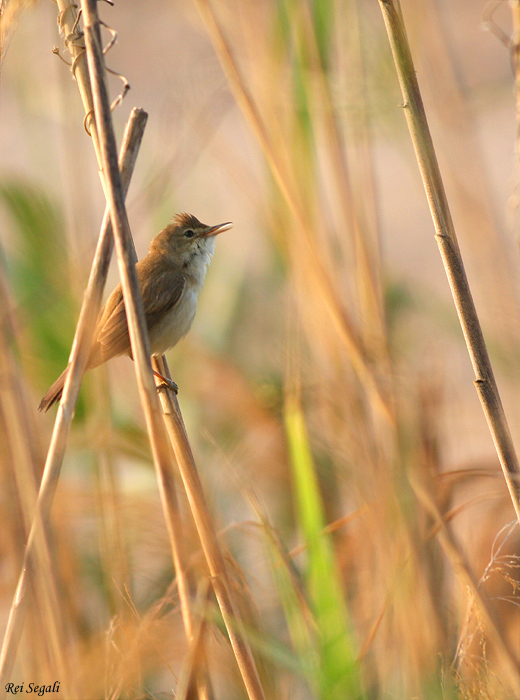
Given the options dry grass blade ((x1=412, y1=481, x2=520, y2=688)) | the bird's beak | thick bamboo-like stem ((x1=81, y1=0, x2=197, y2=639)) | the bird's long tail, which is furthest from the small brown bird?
dry grass blade ((x1=412, y1=481, x2=520, y2=688))

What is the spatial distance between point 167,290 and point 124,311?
0.34 m

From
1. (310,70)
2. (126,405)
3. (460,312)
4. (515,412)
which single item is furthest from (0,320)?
(515,412)

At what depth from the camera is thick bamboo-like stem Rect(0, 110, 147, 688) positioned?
1.19 meters

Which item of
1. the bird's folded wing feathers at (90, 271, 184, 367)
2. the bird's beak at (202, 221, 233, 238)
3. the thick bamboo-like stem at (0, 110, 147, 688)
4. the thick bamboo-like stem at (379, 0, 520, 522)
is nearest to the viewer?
the thick bamboo-like stem at (379, 0, 520, 522)

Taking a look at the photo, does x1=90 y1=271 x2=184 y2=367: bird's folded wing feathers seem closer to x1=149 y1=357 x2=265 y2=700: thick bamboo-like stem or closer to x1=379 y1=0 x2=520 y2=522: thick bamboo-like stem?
x1=149 y1=357 x2=265 y2=700: thick bamboo-like stem

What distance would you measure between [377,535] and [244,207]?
48.4 inches

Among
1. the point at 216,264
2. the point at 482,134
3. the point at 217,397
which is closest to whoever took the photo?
the point at 217,397

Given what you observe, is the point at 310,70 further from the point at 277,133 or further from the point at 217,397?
the point at 217,397

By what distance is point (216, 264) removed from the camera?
2.96 metres

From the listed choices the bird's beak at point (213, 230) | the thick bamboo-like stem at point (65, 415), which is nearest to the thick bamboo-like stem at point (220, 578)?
the thick bamboo-like stem at point (65, 415)

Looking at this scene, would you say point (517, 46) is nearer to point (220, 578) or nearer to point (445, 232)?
point (445, 232)

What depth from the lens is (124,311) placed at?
2080 mm

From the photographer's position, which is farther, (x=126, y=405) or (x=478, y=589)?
(x=126, y=405)

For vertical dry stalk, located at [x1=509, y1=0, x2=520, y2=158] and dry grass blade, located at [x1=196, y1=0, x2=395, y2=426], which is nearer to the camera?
vertical dry stalk, located at [x1=509, y1=0, x2=520, y2=158]
